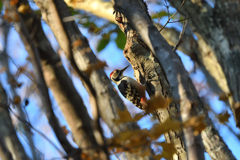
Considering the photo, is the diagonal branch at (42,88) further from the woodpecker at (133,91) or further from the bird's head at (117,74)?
the bird's head at (117,74)

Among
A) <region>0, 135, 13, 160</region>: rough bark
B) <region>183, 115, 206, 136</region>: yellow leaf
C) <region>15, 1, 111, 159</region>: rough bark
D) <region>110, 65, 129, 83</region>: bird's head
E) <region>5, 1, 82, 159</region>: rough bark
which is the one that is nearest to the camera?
<region>5, 1, 82, 159</region>: rough bark

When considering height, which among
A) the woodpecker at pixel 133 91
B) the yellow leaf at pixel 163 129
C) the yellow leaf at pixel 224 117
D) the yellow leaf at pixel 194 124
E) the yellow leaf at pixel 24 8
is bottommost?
the yellow leaf at pixel 194 124

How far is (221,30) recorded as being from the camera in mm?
4500

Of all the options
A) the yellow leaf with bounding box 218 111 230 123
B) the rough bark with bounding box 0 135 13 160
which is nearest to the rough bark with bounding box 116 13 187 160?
the yellow leaf with bounding box 218 111 230 123

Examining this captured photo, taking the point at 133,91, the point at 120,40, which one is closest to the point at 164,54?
the point at 120,40

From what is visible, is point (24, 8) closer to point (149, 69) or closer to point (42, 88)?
point (42, 88)

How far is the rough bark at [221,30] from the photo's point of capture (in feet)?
14.1

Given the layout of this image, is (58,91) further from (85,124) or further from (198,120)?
(198,120)

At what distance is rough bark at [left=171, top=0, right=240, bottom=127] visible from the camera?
169 inches

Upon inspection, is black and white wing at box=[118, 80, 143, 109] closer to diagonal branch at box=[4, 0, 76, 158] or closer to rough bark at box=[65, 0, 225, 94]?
rough bark at box=[65, 0, 225, 94]

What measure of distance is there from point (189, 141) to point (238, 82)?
311 centimetres

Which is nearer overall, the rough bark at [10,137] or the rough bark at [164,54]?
the rough bark at [164,54]

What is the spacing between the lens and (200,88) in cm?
617

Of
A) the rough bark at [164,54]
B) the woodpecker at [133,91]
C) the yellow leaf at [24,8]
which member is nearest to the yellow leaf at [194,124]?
the rough bark at [164,54]
